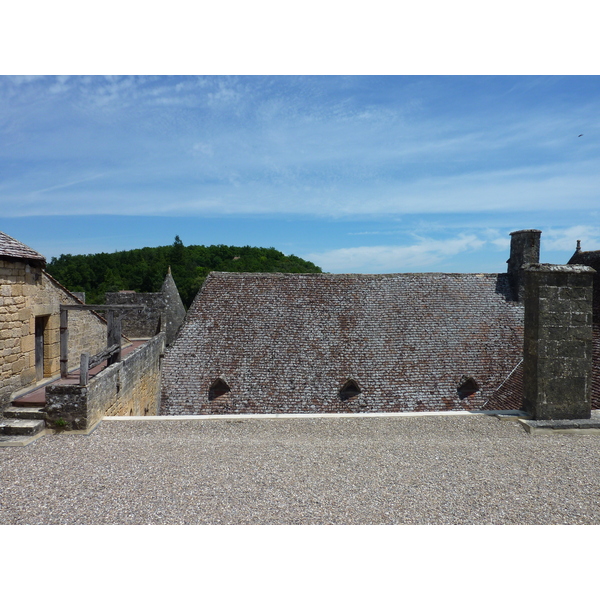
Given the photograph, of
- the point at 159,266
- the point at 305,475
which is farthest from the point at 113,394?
the point at 159,266

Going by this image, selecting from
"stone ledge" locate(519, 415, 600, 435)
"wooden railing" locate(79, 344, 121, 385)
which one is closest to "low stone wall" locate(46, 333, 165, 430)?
"wooden railing" locate(79, 344, 121, 385)

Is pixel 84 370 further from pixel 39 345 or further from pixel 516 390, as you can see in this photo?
pixel 516 390

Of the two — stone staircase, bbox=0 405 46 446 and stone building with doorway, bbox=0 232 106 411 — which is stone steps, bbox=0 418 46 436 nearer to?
stone staircase, bbox=0 405 46 446

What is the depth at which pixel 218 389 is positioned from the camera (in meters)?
12.1

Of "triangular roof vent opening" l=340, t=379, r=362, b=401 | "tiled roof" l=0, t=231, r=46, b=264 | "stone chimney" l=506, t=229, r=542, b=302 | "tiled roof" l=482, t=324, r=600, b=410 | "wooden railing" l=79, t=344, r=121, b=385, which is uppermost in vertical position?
"stone chimney" l=506, t=229, r=542, b=302

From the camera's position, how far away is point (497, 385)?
12.3 meters

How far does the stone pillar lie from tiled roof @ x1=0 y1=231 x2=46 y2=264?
28.1 ft

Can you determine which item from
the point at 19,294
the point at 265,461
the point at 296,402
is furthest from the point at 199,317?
the point at 265,461

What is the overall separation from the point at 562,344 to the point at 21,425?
8.32 m

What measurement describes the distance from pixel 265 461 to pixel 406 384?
7.95 m

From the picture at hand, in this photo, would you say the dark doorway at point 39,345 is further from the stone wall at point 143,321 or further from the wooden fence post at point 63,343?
the stone wall at point 143,321

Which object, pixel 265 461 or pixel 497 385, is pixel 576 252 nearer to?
pixel 497 385

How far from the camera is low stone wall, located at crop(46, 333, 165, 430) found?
6.07 metres
